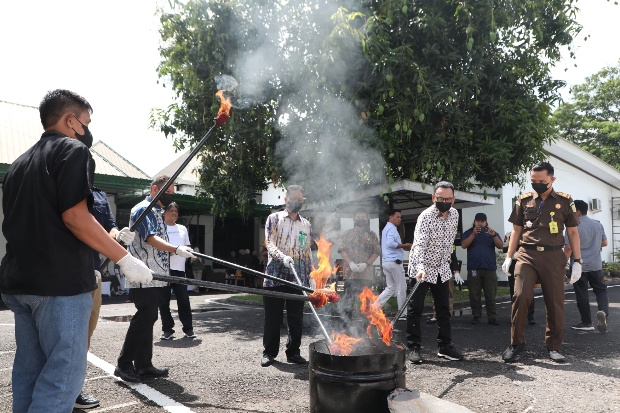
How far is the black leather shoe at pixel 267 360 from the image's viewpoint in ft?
16.3

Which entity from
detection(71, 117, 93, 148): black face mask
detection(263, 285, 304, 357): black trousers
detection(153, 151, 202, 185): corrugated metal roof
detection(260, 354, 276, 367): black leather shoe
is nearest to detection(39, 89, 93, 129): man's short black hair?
detection(71, 117, 93, 148): black face mask

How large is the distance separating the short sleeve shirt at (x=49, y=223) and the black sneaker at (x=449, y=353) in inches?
158

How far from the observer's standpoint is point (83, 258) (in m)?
2.45

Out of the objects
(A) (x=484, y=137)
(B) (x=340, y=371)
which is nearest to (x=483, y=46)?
(A) (x=484, y=137)

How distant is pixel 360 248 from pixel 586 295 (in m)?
3.51

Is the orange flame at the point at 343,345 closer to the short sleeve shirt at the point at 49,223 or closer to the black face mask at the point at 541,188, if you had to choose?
the short sleeve shirt at the point at 49,223

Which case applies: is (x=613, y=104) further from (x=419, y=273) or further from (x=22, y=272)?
(x=22, y=272)

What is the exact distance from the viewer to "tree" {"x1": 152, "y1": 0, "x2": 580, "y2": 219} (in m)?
7.57

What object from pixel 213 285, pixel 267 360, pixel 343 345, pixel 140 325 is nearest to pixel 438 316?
pixel 267 360

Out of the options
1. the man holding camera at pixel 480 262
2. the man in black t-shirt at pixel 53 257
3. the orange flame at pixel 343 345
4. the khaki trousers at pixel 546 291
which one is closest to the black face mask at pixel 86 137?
the man in black t-shirt at pixel 53 257

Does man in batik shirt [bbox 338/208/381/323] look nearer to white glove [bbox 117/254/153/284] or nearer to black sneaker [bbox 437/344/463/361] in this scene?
black sneaker [bbox 437/344/463/361]

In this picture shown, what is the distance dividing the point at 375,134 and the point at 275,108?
7.64ft

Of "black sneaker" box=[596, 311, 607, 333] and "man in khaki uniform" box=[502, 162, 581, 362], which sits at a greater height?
"man in khaki uniform" box=[502, 162, 581, 362]

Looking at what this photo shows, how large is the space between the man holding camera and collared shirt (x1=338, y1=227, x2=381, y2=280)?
171 cm
